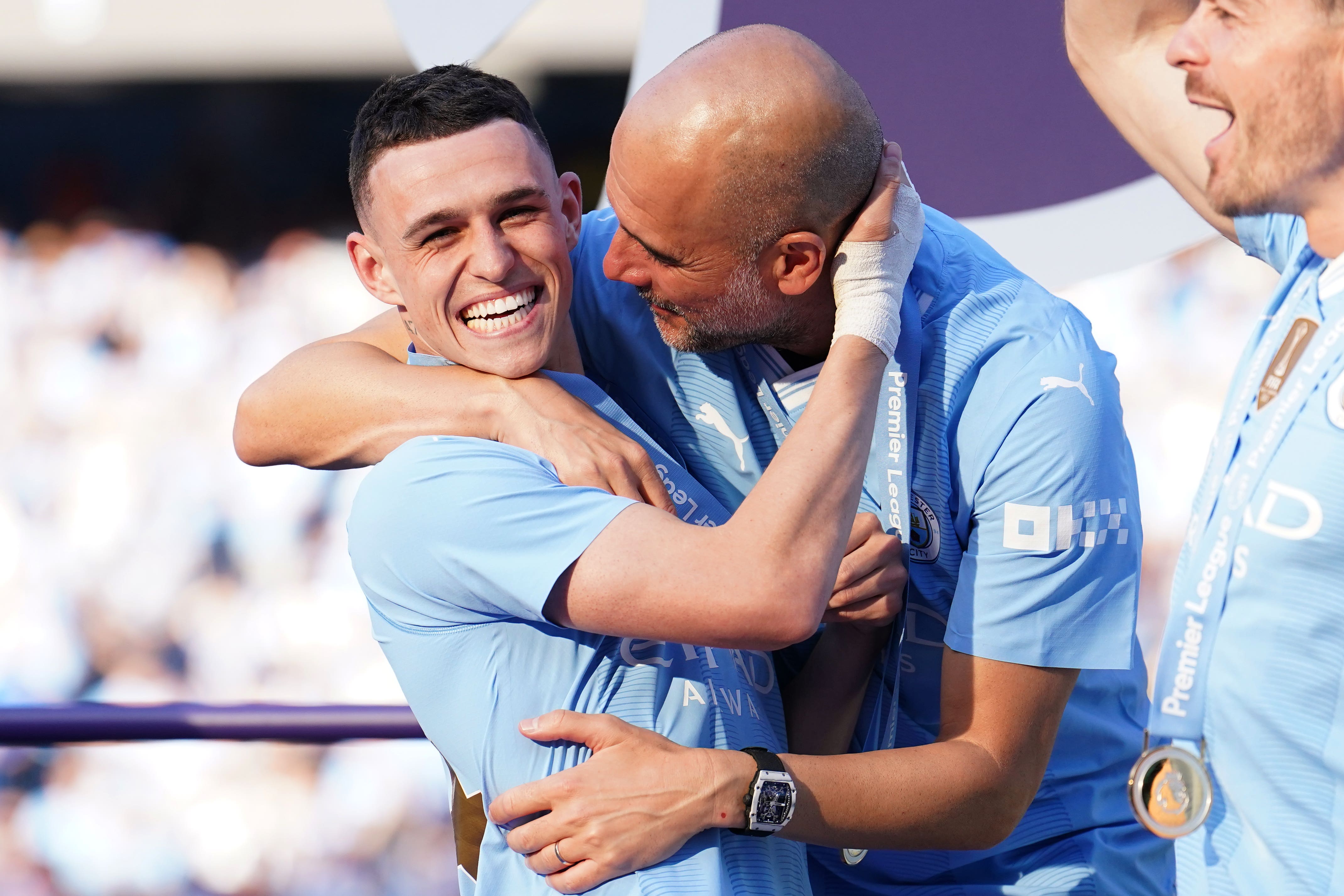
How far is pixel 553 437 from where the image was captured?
1621mm

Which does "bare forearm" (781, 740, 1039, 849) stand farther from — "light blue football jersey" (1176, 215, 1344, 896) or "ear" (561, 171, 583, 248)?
"ear" (561, 171, 583, 248)

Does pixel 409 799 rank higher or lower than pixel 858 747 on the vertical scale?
lower

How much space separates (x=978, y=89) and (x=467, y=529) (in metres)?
2.34

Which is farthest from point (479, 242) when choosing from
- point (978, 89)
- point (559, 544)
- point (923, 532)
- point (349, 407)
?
point (978, 89)

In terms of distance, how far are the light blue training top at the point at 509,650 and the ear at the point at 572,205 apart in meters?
0.52

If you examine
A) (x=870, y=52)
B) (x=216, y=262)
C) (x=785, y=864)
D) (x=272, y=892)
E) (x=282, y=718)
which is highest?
(x=870, y=52)

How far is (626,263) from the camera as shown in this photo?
1.80 m

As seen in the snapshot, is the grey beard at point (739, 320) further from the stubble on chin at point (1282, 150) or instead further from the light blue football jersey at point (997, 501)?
the stubble on chin at point (1282, 150)

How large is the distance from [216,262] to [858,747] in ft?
8.50

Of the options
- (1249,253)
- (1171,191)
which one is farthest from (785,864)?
A: (1171,191)

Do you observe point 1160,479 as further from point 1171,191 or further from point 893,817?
point 893,817

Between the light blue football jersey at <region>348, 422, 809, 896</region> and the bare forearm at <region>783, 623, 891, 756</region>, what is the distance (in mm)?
167

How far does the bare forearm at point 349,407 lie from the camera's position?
5.66ft

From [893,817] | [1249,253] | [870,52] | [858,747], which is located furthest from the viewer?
[870,52]
